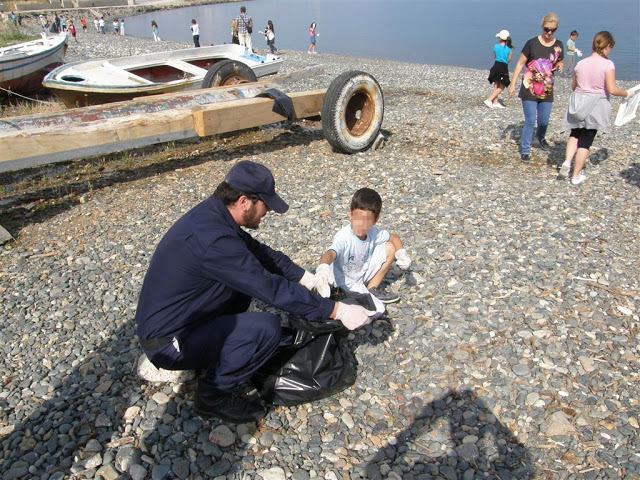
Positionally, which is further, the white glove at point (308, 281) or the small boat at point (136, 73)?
the small boat at point (136, 73)

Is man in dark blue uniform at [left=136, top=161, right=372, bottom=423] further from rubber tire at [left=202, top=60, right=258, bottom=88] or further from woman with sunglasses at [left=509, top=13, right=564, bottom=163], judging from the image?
rubber tire at [left=202, top=60, right=258, bottom=88]

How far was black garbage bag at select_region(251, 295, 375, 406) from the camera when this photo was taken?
11.4 ft

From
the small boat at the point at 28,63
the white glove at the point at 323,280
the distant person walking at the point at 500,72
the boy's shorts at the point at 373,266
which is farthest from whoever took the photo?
the small boat at the point at 28,63

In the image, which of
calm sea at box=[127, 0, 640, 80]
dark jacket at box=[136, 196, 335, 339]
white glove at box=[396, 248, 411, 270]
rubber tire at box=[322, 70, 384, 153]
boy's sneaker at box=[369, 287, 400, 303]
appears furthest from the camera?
calm sea at box=[127, 0, 640, 80]

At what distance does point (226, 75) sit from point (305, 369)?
7.87 metres

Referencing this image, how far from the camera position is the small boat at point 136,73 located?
10.2 meters

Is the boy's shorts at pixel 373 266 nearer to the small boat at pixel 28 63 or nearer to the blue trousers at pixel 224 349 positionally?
the blue trousers at pixel 224 349

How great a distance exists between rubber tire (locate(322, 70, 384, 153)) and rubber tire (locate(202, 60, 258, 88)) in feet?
8.91

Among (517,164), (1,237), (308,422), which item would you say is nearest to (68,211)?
(1,237)

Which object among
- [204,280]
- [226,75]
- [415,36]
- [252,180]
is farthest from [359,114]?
[415,36]

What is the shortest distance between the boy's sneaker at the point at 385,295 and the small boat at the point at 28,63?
14.2m

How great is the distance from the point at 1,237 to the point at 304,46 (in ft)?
136

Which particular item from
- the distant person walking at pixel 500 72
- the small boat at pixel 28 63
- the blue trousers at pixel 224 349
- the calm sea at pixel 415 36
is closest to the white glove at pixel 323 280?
the blue trousers at pixel 224 349

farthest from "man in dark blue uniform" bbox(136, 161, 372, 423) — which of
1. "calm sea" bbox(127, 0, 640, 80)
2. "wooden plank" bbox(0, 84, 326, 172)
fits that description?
"calm sea" bbox(127, 0, 640, 80)
